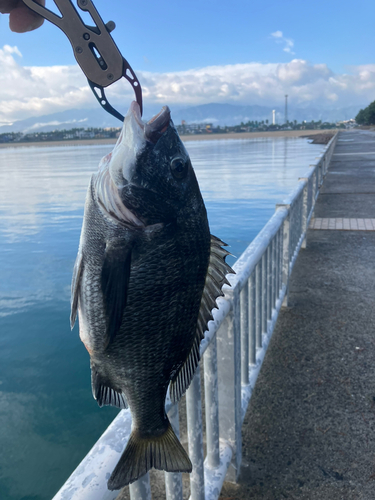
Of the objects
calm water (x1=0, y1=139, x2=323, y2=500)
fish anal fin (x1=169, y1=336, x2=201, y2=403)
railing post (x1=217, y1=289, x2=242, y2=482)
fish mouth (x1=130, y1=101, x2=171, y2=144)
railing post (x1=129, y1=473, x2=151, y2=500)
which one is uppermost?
fish mouth (x1=130, y1=101, x2=171, y2=144)

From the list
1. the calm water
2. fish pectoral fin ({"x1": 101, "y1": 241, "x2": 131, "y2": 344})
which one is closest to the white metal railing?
fish pectoral fin ({"x1": 101, "y1": 241, "x2": 131, "y2": 344})

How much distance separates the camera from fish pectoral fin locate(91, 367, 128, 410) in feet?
3.77

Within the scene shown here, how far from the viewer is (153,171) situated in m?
1.17

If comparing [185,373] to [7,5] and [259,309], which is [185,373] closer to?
[7,5]

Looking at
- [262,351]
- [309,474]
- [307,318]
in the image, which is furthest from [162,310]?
[307,318]

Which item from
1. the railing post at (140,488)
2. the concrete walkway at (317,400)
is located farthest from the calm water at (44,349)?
the railing post at (140,488)

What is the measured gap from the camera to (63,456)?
5.56 metres

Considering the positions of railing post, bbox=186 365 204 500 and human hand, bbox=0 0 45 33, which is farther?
railing post, bbox=186 365 204 500

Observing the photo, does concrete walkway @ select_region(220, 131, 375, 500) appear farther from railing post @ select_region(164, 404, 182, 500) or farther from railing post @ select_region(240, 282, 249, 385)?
railing post @ select_region(164, 404, 182, 500)

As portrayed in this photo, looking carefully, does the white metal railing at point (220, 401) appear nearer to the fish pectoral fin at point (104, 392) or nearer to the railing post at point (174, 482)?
the railing post at point (174, 482)

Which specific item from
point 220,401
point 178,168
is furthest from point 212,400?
point 178,168

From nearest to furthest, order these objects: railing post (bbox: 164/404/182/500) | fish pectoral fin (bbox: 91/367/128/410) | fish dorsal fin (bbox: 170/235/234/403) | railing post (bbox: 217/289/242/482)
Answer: fish pectoral fin (bbox: 91/367/128/410)
fish dorsal fin (bbox: 170/235/234/403)
railing post (bbox: 164/404/182/500)
railing post (bbox: 217/289/242/482)

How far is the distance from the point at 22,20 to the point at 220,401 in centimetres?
252

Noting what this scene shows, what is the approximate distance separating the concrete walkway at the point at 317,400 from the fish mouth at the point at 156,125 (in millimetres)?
2794
